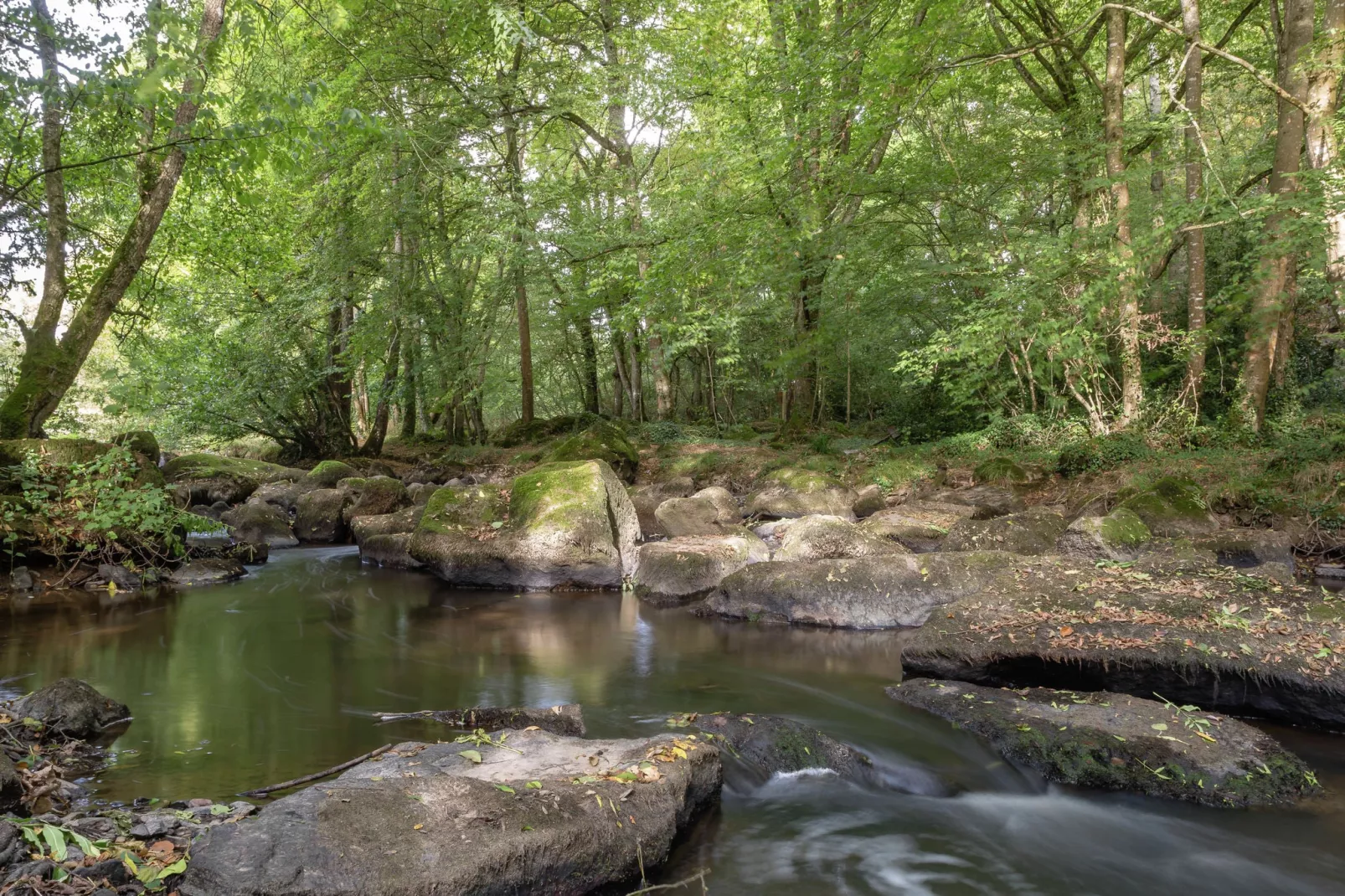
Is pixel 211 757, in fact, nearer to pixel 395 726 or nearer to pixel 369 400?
pixel 395 726

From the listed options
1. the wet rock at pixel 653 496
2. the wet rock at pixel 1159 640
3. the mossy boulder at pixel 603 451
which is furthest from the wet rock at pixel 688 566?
the mossy boulder at pixel 603 451

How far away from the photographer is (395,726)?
17.5 feet

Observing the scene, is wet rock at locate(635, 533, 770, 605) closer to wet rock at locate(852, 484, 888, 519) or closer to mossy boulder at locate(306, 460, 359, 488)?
wet rock at locate(852, 484, 888, 519)

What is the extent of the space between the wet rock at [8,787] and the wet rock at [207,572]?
Answer: 7.65 meters

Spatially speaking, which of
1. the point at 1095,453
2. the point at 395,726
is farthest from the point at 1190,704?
the point at 1095,453

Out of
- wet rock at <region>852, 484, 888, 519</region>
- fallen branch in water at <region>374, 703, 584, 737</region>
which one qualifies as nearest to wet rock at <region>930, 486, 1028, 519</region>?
wet rock at <region>852, 484, 888, 519</region>

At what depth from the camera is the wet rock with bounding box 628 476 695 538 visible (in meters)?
12.9

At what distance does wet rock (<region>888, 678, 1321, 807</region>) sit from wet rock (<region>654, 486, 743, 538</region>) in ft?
24.1

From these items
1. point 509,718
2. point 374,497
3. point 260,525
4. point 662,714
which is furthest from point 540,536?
point 260,525

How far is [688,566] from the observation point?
31.1 feet

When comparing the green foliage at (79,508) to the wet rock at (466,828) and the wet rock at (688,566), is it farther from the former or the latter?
the wet rock at (466,828)

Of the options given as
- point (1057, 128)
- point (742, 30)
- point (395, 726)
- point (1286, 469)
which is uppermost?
point (742, 30)

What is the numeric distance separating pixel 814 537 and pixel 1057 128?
1005cm

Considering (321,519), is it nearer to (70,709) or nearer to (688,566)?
(688,566)
